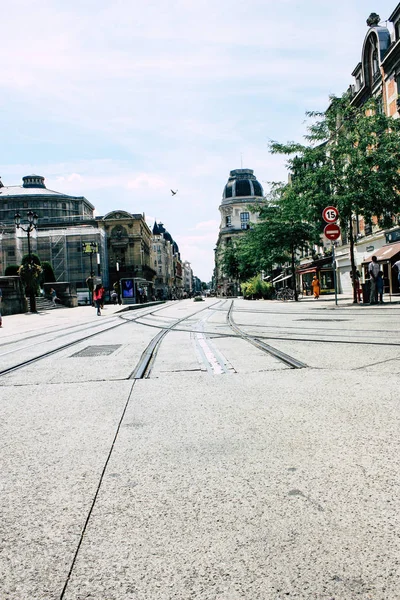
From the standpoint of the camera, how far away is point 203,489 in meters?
2.60

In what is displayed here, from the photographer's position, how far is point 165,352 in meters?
8.48

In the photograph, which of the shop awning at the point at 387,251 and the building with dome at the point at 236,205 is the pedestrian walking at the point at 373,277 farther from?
the building with dome at the point at 236,205

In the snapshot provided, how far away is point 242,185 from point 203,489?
13193 centimetres

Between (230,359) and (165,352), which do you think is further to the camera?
(165,352)

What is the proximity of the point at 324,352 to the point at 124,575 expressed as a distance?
6.13m

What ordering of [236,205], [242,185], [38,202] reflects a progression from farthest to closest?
[242,185], [236,205], [38,202]

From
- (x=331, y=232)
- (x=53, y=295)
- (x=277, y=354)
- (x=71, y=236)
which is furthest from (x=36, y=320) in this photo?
(x=71, y=236)

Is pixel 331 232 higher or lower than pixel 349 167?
lower

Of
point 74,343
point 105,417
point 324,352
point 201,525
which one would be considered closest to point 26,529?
point 201,525

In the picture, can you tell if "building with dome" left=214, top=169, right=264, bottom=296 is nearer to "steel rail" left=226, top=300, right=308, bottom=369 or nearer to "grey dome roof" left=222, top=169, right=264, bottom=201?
"grey dome roof" left=222, top=169, right=264, bottom=201

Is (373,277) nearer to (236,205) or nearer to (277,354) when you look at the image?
(277,354)

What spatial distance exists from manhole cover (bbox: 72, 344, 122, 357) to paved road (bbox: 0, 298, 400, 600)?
2988 millimetres

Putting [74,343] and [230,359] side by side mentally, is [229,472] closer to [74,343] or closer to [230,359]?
[230,359]

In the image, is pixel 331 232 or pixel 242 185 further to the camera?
pixel 242 185
